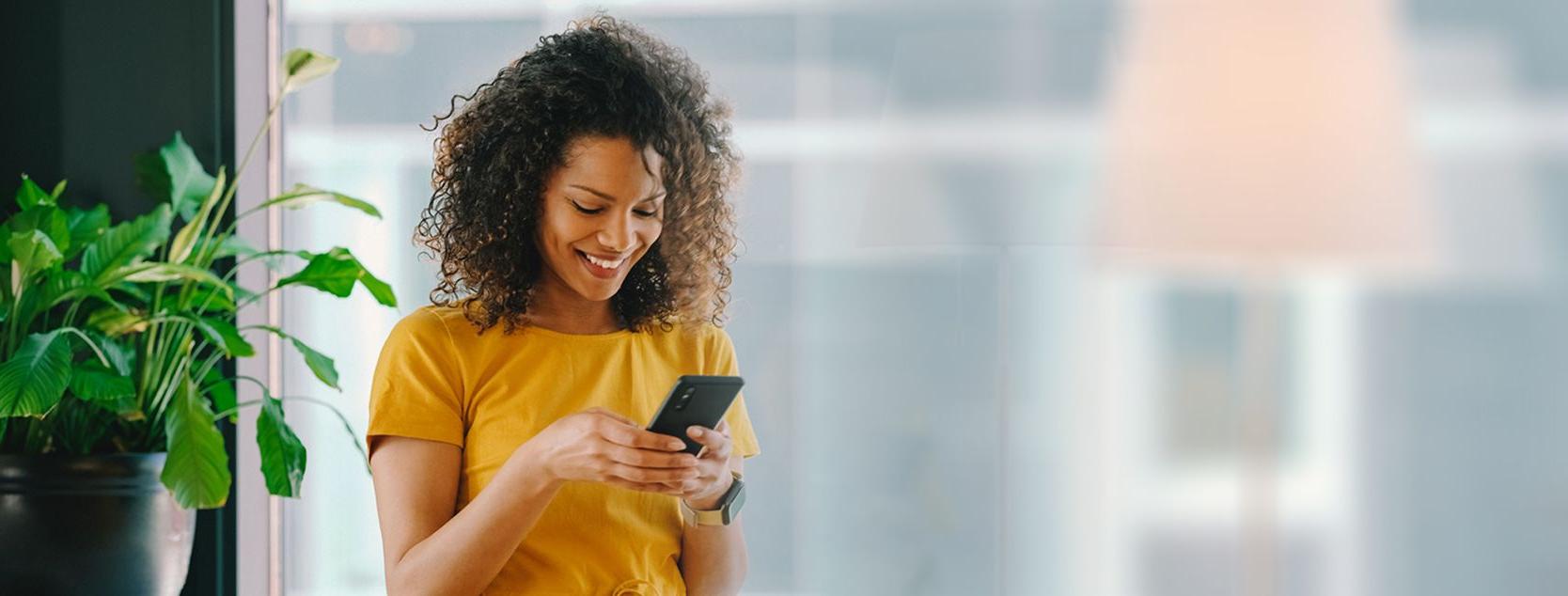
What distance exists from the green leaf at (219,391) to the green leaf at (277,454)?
314 mm

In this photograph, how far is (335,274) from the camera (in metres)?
2.35

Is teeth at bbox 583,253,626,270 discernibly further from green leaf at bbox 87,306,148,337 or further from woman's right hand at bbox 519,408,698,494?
green leaf at bbox 87,306,148,337

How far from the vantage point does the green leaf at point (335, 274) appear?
92.0 inches

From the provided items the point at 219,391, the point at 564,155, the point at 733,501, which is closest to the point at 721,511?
the point at 733,501

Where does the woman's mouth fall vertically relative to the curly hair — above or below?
below

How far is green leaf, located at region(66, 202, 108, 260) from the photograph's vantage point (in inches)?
97.5

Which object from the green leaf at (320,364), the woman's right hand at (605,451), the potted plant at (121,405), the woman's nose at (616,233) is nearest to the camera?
the woman's right hand at (605,451)

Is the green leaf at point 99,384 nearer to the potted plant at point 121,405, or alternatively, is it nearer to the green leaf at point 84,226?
the potted plant at point 121,405

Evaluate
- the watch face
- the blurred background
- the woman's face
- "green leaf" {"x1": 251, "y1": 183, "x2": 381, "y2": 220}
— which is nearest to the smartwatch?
the watch face

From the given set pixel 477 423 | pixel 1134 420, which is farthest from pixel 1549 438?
pixel 477 423

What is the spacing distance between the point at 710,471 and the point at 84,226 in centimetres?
Answer: 168

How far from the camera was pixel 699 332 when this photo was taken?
1.52 metres

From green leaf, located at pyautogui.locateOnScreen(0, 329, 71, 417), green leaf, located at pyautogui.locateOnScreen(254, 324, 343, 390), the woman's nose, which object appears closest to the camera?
the woman's nose

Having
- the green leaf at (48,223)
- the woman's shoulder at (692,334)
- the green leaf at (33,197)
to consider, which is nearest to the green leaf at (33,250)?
the green leaf at (48,223)
